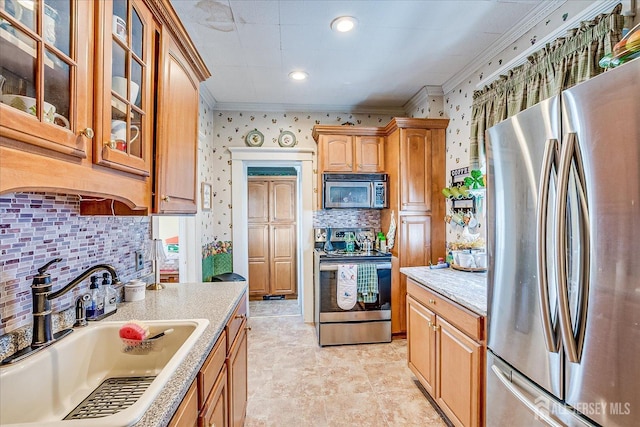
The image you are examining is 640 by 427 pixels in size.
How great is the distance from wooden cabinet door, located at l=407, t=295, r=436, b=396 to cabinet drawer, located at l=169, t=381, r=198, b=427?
148 centimetres

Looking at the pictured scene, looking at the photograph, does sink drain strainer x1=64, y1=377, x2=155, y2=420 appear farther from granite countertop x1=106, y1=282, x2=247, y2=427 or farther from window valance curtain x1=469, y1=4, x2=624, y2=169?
window valance curtain x1=469, y1=4, x2=624, y2=169

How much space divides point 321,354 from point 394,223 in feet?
4.91

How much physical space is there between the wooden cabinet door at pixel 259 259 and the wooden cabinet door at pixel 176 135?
10.00 feet

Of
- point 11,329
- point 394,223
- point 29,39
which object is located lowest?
point 11,329

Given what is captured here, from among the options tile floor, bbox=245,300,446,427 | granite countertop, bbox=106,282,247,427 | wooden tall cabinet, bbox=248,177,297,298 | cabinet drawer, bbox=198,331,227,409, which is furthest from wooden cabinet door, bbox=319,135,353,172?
cabinet drawer, bbox=198,331,227,409

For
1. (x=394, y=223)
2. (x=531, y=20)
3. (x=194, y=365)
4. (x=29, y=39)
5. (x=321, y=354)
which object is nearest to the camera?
(x=29, y=39)

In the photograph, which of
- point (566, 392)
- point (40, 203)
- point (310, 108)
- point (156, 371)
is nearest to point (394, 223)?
point (310, 108)

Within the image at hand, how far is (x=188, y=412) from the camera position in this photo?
936 millimetres

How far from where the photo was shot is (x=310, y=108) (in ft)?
12.1

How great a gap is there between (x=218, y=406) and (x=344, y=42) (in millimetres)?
2436

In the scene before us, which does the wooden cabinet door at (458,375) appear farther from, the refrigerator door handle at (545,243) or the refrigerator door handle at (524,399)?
the refrigerator door handle at (545,243)

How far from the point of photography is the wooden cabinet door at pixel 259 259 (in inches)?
189

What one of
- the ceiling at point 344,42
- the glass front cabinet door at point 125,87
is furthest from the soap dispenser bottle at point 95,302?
the ceiling at point 344,42

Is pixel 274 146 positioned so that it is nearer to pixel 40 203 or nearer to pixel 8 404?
pixel 40 203
